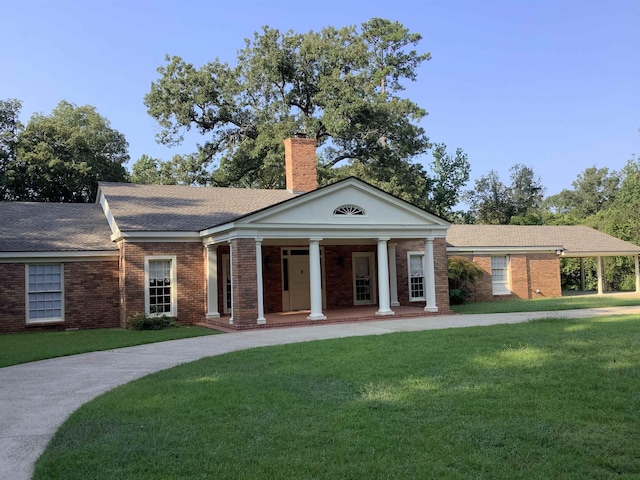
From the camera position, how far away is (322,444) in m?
4.80

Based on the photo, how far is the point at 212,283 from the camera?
1797 cm

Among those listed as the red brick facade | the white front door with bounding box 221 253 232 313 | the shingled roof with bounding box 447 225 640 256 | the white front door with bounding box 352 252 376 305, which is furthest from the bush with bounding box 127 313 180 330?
the red brick facade

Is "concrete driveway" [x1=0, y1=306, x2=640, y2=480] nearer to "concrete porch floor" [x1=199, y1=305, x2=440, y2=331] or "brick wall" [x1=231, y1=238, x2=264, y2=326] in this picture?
"concrete porch floor" [x1=199, y1=305, x2=440, y2=331]

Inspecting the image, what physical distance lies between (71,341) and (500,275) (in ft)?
62.1

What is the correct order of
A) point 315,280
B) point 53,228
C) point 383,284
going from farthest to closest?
point 53,228 < point 383,284 < point 315,280

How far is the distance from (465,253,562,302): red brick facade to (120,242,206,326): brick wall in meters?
12.7

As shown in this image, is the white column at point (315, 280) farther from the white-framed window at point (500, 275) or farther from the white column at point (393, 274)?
the white-framed window at point (500, 275)

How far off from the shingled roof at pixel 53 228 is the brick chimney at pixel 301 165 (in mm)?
7740

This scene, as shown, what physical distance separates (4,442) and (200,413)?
1863mm

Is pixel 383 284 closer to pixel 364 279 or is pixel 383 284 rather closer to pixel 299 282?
pixel 299 282

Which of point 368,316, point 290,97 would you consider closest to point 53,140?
point 290,97

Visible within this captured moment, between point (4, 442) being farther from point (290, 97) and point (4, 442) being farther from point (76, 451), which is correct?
point (290, 97)

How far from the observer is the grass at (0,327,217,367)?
11.4 m

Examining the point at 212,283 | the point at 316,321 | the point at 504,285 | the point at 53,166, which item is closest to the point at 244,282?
the point at 316,321
